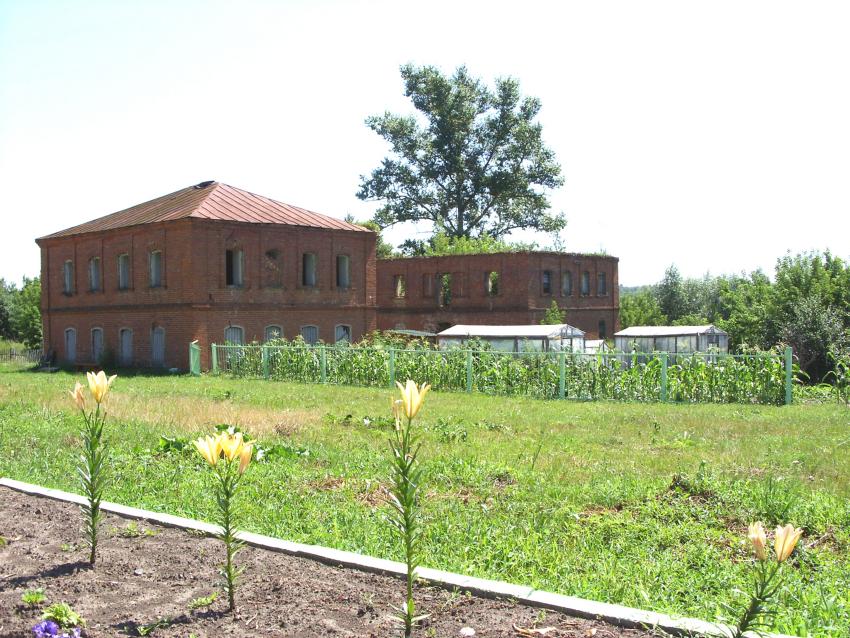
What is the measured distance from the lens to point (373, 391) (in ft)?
72.1

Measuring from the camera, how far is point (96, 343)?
36.6 meters

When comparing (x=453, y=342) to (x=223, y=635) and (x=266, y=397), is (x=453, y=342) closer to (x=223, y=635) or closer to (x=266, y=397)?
(x=266, y=397)

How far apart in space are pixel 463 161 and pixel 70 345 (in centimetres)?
3190

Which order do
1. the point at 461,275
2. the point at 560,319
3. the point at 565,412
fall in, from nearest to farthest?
the point at 565,412 → the point at 560,319 → the point at 461,275

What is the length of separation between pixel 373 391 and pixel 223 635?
57.5 ft

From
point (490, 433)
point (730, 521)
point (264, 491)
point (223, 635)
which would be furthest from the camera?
point (490, 433)

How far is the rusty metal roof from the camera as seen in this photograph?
1280 inches

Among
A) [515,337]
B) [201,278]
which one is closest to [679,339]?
[515,337]

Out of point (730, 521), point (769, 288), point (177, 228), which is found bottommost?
point (730, 521)

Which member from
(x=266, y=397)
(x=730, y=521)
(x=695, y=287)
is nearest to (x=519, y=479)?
(x=730, y=521)

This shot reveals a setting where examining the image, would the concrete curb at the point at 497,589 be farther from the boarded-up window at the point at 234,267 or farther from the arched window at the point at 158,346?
the arched window at the point at 158,346

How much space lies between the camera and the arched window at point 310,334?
34812 millimetres

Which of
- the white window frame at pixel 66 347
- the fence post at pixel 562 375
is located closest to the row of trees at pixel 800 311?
the fence post at pixel 562 375

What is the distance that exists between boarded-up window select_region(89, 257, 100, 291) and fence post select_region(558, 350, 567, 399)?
23.9 meters
